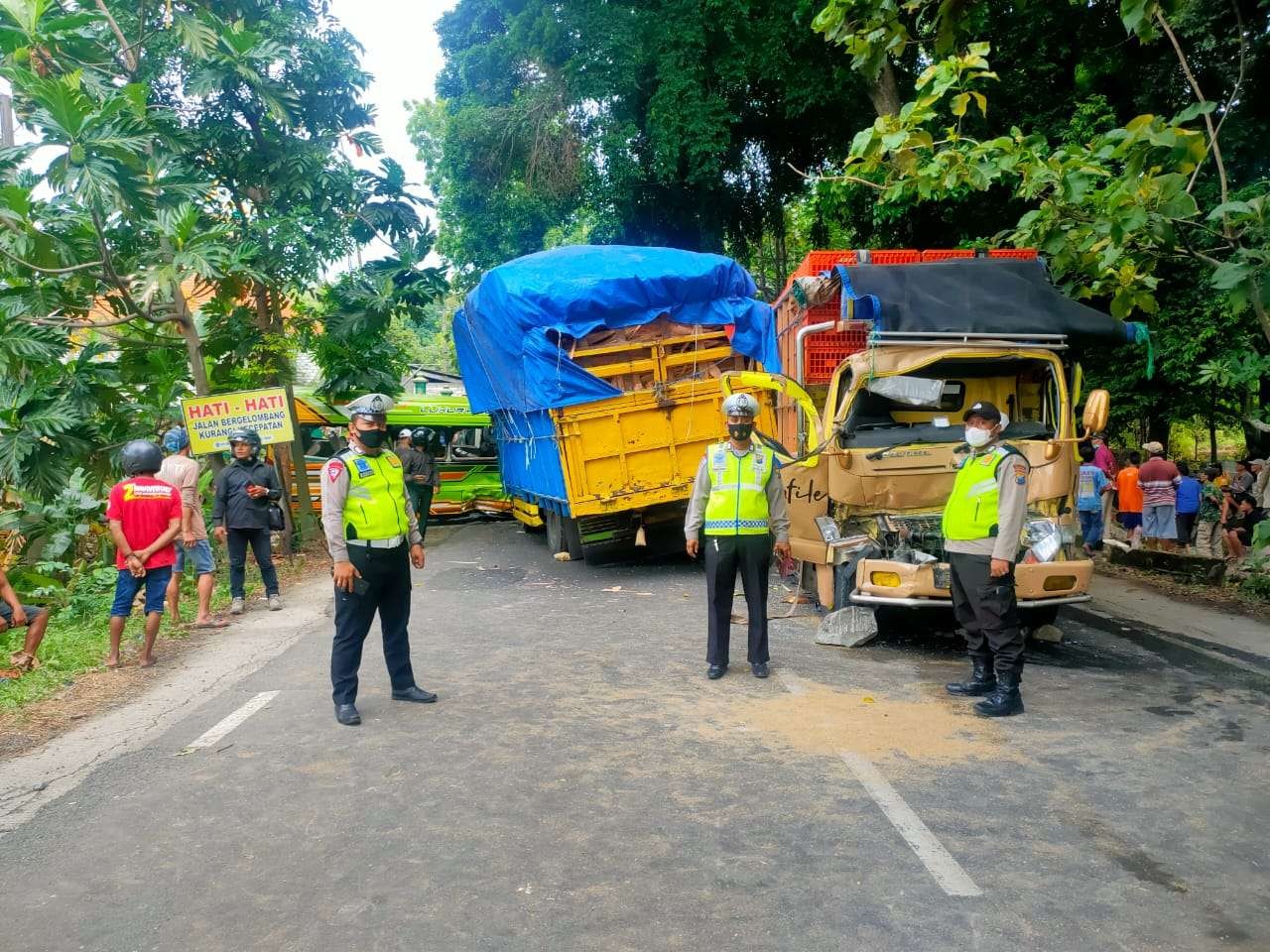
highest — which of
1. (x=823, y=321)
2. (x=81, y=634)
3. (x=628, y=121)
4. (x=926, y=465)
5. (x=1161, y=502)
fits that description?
(x=628, y=121)

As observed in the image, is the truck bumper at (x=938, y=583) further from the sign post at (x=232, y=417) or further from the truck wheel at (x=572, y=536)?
the sign post at (x=232, y=417)

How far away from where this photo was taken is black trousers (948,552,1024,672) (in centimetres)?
638

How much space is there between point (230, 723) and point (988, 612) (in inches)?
176

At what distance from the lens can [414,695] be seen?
21.9 ft

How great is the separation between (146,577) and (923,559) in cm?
570

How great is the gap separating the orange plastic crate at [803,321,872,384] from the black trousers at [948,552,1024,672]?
3.69 meters

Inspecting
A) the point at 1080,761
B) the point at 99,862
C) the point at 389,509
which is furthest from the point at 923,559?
the point at 99,862

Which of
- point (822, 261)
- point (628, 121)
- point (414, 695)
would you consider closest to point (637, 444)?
point (822, 261)

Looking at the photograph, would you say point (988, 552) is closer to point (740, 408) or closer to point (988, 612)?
point (988, 612)

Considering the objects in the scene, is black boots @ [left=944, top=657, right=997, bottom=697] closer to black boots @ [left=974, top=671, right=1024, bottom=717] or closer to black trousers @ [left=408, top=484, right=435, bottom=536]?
black boots @ [left=974, top=671, right=1024, bottom=717]

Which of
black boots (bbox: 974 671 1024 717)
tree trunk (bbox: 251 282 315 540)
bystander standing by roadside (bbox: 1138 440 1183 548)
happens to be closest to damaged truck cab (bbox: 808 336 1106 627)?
black boots (bbox: 974 671 1024 717)

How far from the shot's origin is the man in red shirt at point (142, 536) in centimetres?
805

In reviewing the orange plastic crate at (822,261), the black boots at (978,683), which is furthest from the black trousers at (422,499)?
the black boots at (978,683)

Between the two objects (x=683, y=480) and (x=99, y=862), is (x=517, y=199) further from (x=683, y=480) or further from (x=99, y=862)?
(x=99, y=862)
